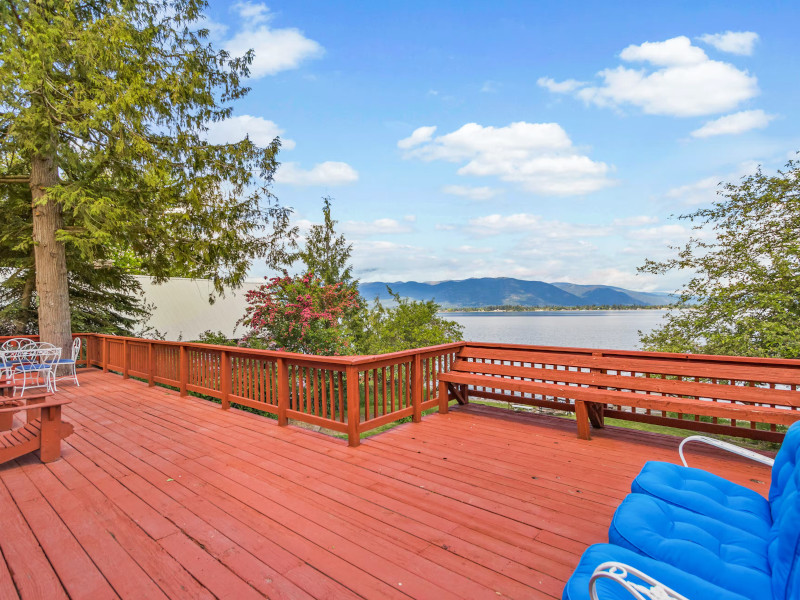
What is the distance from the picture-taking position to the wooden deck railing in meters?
3.67

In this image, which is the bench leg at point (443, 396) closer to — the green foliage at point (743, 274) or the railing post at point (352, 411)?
the railing post at point (352, 411)

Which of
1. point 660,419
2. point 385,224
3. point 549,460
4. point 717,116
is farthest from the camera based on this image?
point 385,224

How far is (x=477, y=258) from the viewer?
81.7ft

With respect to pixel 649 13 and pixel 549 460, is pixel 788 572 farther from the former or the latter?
pixel 649 13

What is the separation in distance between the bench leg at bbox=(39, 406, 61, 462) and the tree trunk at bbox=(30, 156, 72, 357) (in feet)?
Result: 19.2

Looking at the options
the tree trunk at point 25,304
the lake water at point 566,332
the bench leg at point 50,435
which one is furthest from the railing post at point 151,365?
the lake water at point 566,332

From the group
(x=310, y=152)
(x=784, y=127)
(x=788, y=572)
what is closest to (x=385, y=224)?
(x=310, y=152)

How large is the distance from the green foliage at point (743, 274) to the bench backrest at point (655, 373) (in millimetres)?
2784

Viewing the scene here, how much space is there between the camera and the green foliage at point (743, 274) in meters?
6.33

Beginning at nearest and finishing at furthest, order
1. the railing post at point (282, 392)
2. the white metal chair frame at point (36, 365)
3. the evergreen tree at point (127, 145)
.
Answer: the railing post at point (282, 392) → the white metal chair frame at point (36, 365) → the evergreen tree at point (127, 145)

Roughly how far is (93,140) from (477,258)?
20.2 meters

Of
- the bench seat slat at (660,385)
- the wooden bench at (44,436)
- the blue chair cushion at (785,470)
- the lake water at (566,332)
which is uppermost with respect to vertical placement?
the blue chair cushion at (785,470)

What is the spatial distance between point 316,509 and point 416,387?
2167 mm

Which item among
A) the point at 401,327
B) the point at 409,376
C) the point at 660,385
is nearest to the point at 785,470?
the point at 660,385
